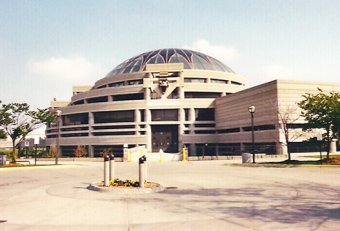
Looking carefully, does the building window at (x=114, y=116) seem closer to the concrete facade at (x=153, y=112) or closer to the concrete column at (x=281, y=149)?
the concrete facade at (x=153, y=112)

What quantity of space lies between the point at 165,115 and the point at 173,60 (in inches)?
727

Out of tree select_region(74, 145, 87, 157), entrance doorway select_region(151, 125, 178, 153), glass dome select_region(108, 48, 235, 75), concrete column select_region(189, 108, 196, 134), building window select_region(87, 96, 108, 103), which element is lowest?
tree select_region(74, 145, 87, 157)

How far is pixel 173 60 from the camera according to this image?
81.2 metres

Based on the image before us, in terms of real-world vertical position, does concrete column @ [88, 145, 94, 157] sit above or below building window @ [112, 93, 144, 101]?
below

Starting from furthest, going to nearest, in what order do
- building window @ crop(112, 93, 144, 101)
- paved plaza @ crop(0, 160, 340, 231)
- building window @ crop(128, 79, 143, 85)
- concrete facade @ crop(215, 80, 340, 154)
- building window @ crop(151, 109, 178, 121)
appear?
building window @ crop(128, 79, 143, 85)
building window @ crop(112, 93, 144, 101)
building window @ crop(151, 109, 178, 121)
concrete facade @ crop(215, 80, 340, 154)
paved plaza @ crop(0, 160, 340, 231)

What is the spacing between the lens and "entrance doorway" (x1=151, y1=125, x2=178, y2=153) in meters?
69.9

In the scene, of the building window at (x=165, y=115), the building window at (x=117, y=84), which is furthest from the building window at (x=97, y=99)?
the building window at (x=165, y=115)

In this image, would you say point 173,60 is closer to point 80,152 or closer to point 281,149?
point 80,152

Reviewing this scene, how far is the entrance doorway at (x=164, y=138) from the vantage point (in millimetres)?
69938

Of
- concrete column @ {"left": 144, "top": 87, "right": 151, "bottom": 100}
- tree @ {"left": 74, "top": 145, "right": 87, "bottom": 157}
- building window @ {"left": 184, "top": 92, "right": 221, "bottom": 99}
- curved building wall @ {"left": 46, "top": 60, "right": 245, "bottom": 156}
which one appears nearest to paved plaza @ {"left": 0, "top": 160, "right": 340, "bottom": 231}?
curved building wall @ {"left": 46, "top": 60, "right": 245, "bottom": 156}

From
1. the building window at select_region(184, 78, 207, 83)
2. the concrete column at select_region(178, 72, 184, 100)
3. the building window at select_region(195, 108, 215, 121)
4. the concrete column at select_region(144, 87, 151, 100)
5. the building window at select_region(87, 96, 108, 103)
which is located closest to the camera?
the concrete column at select_region(144, 87, 151, 100)

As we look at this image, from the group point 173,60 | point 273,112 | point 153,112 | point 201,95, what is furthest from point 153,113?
point 273,112

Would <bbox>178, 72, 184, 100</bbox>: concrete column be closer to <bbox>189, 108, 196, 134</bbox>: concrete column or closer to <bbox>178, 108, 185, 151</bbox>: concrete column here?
<bbox>178, 108, 185, 151</bbox>: concrete column

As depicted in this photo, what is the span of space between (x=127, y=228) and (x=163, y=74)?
211 feet
